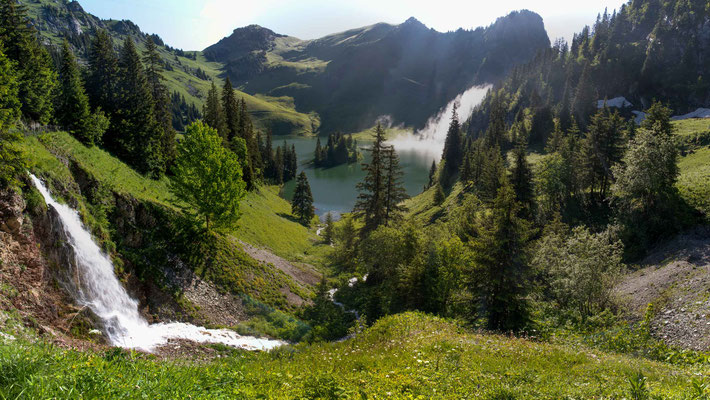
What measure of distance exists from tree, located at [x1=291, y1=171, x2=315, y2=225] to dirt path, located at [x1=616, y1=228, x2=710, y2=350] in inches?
2340

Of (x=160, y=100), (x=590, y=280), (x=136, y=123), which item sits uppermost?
(x=160, y=100)

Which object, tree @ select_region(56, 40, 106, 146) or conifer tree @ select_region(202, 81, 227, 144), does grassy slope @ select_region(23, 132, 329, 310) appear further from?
conifer tree @ select_region(202, 81, 227, 144)

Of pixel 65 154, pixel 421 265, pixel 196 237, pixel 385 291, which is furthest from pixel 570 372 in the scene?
pixel 65 154

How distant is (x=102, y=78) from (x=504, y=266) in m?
48.5

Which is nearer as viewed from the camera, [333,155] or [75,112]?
[75,112]

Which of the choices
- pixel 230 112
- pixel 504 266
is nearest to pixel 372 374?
pixel 504 266

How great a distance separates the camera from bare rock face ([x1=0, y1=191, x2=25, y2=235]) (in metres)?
→ 16.5

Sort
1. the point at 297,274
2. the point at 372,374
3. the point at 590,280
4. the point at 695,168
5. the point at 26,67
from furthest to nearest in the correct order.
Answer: the point at 695,168
the point at 297,274
the point at 26,67
the point at 590,280
the point at 372,374

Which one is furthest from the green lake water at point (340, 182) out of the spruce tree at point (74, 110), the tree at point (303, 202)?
the spruce tree at point (74, 110)

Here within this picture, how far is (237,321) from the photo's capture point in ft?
90.0

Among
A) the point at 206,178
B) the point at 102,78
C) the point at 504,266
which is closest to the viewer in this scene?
the point at 504,266

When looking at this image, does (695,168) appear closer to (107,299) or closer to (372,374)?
(372,374)

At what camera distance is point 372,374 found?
960 centimetres

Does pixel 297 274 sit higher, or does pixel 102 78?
pixel 102 78
